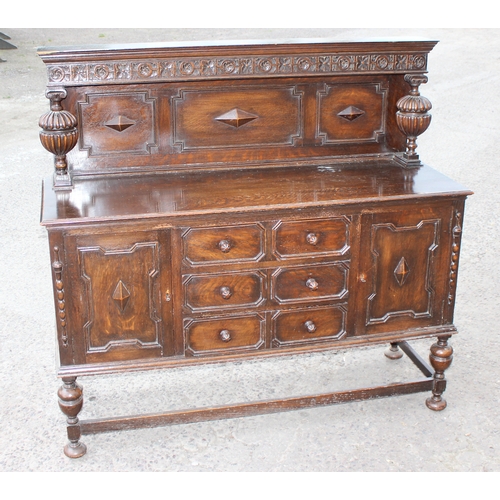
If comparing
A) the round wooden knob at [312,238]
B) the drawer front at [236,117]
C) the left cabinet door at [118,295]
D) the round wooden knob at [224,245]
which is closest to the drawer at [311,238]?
the round wooden knob at [312,238]

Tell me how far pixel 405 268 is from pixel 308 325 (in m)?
0.52

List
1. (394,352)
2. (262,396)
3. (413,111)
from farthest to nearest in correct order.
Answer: (394,352) → (262,396) → (413,111)

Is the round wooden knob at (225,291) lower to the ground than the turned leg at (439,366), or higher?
higher

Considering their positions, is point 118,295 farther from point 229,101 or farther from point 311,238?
point 229,101

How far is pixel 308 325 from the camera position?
3287 millimetres

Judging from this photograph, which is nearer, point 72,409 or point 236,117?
point 72,409

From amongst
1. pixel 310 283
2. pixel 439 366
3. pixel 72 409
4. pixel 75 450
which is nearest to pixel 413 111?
pixel 310 283

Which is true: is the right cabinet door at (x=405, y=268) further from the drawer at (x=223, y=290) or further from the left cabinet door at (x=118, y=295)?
the left cabinet door at (x=118, y=295)

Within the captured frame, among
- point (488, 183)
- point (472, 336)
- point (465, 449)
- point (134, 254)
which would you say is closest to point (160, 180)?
point (134, 254)

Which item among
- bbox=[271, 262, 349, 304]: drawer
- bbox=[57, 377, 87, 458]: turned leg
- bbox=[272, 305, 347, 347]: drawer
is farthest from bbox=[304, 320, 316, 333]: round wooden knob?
→ bbox=[57, 377, 87, 458]: turned leg

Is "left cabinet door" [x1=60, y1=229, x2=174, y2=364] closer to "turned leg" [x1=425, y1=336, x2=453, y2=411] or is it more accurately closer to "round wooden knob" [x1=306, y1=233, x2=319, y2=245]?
"round wooden knob" [x1=306, y1=233, x2=319, y2=245]

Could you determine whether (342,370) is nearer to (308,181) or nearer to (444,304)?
(444,304)

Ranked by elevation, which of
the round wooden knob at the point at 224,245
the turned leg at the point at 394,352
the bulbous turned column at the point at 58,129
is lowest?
the turned leg at the point at 394,352

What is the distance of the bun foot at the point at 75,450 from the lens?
3248 millimetres
